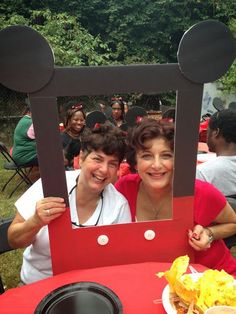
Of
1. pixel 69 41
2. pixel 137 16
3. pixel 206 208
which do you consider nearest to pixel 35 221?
pixel 206 208

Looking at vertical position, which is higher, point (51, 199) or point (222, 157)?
point (51, 199)

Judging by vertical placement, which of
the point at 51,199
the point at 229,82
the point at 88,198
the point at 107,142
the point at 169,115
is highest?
the point at 169,115

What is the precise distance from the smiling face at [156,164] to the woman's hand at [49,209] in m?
0.37

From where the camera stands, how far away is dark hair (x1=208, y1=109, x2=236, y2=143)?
250 centimetres

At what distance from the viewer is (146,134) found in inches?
53.9

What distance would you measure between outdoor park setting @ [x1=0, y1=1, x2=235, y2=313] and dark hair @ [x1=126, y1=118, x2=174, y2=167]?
87 millimetres

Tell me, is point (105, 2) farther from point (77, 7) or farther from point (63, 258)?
point (63, 258)

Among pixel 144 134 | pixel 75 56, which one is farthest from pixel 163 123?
pixel 75 56

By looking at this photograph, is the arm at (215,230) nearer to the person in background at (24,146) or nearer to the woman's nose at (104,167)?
the woman's nose at (104,167)

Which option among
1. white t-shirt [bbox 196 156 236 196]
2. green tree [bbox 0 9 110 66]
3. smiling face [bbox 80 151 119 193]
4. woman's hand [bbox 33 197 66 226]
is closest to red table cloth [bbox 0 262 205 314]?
woman's hand [bbox 33 197 66 226]

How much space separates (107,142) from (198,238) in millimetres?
527

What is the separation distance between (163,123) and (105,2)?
15.9 metres

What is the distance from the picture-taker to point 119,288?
3.61 ft

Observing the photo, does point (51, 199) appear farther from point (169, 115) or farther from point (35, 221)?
point (169, 115)
